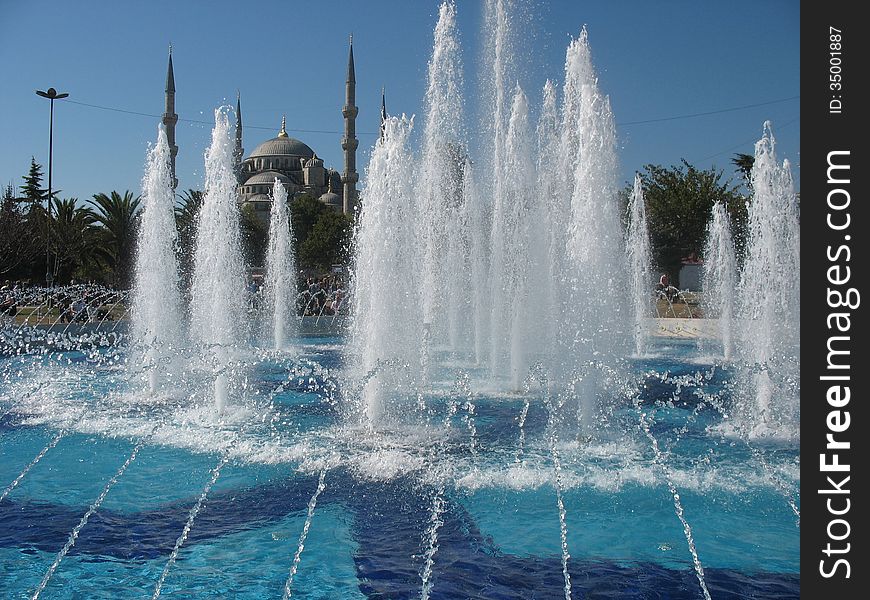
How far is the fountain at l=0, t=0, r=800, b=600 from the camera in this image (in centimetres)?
386

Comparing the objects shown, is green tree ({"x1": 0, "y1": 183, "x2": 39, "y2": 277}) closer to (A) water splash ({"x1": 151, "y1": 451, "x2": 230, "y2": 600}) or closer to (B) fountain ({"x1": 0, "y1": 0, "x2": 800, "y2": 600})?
(B) fountain ({"x1": 0, "y1": 0, "x2": 800, "y2": 600})

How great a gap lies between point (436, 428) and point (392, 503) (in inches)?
71.5

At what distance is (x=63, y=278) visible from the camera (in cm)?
2355

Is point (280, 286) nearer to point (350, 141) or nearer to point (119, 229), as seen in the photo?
point (119, 229)

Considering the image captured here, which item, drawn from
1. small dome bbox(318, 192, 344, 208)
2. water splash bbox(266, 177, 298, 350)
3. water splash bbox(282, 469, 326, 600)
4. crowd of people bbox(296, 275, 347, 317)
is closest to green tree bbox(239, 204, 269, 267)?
small dome bbox(318, 192, 344, 208)

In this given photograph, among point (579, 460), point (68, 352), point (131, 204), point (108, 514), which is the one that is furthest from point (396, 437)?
point (131, 204)

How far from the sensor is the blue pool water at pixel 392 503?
3.68 metres

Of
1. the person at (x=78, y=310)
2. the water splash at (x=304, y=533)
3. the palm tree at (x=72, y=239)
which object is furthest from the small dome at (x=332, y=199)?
the water splash at (x=304, y=533)

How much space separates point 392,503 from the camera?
463 centimetres

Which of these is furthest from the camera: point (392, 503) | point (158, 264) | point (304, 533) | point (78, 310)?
point (78, 310)

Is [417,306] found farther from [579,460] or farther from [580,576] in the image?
[580,576]

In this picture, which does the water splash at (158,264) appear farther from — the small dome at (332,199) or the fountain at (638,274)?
the small dome at (332,199)

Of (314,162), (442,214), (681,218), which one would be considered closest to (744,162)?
(681,218)
